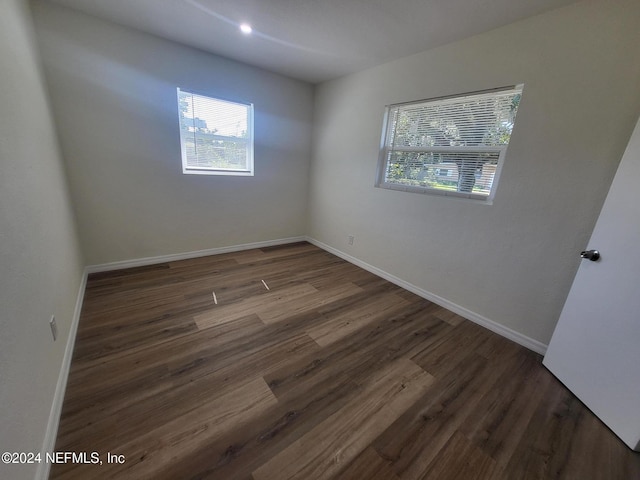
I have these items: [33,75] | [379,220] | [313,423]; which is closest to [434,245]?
[379,220]

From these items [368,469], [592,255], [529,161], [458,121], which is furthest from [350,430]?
[458,121]

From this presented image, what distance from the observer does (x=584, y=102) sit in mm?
1683

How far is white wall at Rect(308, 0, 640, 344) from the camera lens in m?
1.61

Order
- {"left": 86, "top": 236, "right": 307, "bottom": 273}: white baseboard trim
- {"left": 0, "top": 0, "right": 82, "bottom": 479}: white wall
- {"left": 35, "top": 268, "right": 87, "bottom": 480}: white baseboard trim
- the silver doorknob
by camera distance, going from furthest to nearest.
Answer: {"left": 86, "top": 236, "right": 307, "bottom": 273}: white baseboard trim → the silver doorknob → {"left": 35, "top": 268, "right": 87, "bottom": 480}: white baseboard trim → {"left": 0, "top": 0, "right": 82, "bottom": 479}: white wall

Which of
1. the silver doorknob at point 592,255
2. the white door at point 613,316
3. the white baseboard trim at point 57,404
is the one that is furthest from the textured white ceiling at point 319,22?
the white baseboard trim at point 57,404

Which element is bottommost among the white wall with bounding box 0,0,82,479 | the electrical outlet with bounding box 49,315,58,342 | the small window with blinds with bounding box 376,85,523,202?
the electrical outlet with bounding box 49,315,58,342

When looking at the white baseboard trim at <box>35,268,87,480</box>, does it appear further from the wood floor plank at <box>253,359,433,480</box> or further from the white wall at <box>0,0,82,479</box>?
the wood floor plank at <box>253,359,433,480</box>

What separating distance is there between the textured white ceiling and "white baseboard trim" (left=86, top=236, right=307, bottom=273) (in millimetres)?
2393

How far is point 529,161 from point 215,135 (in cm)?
330

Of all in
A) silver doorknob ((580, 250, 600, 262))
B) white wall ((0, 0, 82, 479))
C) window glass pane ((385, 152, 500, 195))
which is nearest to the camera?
white wall ((0, 0, 82, 479))

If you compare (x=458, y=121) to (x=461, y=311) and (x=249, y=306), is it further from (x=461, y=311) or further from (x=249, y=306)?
(x=249, y=306)

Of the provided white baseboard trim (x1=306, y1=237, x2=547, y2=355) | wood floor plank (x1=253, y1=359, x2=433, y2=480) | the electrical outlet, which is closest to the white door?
white baseboard trim (x1=306, y1=237, x2=547, y2=355)

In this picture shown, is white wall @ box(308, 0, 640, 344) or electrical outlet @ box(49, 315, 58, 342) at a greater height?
white wall @ box(308, 0, 640, 344)

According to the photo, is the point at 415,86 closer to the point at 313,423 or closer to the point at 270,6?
the point at 270,6
